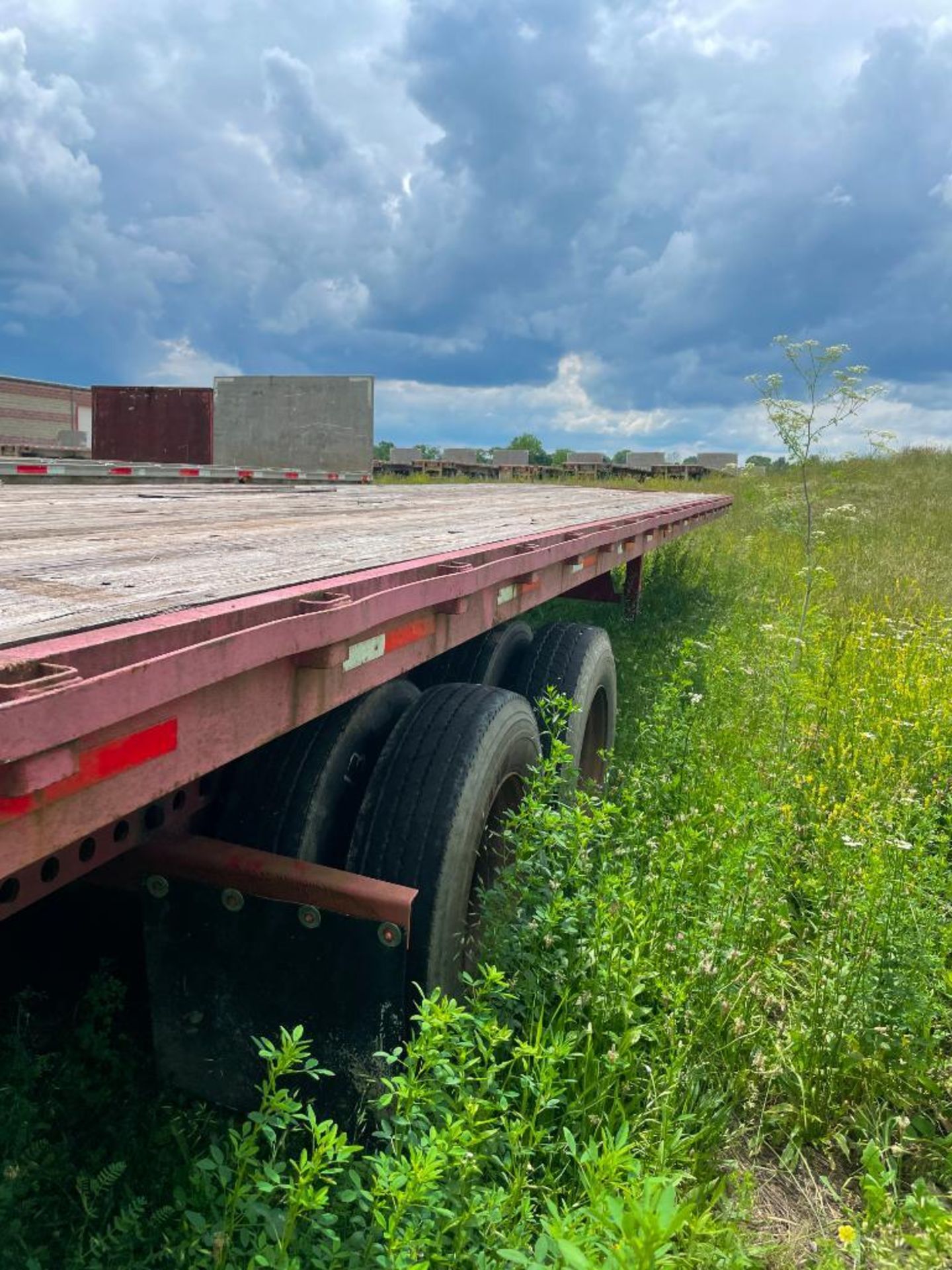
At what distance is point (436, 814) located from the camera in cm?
251

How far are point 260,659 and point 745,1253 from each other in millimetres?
1922

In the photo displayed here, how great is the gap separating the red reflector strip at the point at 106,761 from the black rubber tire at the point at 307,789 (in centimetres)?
107

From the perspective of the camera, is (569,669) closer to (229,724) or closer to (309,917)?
(309,917)

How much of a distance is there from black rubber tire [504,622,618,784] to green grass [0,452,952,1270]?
1.14 ft


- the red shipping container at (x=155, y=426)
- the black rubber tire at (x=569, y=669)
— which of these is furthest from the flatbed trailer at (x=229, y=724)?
the red shipping container at (x=155, y=426)

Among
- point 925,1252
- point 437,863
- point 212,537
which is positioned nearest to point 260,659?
point 437,863

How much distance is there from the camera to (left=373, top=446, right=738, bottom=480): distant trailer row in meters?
31.4

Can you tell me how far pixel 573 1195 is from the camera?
2279 millimetres

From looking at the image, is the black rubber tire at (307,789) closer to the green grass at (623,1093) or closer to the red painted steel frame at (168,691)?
the red painted steel frame at (168,691)

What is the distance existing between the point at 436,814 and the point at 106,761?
4.44 ft

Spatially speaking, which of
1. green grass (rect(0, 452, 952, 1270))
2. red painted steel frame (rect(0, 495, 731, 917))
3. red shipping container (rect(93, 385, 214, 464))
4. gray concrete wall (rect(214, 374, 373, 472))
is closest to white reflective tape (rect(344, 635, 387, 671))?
red painted steel frame (rect(0, 495, 731, 917))

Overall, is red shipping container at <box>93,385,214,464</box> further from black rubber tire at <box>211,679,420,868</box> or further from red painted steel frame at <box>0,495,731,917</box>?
red painted steel frame at <box>0,495,731,917</box>

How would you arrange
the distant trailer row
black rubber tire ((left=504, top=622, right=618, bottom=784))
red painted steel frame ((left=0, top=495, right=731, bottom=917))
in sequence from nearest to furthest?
red painted steel frame ((left=0, top=495, right=731, bottom=917))
black rubber tire ((left=504, top=622, right=618, bottom=784))
the distant trailer row

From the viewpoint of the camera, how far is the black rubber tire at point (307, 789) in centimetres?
242
